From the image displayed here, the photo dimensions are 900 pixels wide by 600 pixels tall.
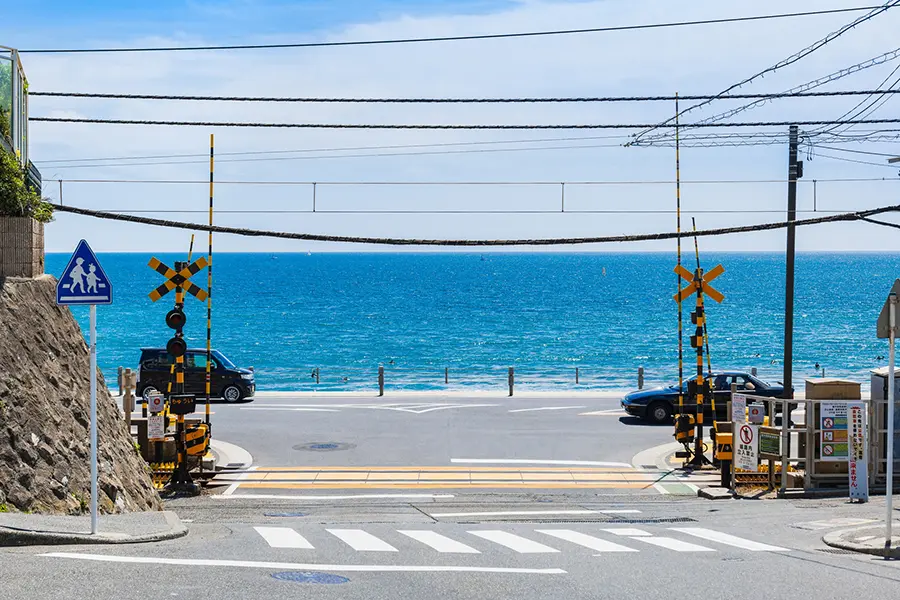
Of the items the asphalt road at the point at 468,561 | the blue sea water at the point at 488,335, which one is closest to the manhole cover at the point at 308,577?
the asphalt road at the point at 468,561

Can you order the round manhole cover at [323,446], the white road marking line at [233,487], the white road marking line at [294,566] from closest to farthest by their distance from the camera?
the white road marking line at [294,566] < the white road marking line at [233,487] < the round manhole cover at [323,446]

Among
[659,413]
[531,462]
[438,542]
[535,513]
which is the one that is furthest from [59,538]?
[659,413]

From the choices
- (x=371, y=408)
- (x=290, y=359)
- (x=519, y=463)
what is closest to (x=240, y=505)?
(x=519, y=463)

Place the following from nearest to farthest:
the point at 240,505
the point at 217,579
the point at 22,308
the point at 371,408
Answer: the point at 217,579 < the point at 22,308 < the point at 240,505 < the point at 371,408

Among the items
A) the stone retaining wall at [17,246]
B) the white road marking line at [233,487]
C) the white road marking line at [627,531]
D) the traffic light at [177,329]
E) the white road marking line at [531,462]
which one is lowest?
the white road marking line at [233,487]

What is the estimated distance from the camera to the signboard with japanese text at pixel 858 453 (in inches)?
648

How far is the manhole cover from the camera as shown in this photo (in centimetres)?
898

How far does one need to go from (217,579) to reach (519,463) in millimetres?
13531

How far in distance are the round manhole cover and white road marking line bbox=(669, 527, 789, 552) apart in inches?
435

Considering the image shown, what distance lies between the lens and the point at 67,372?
14164mm

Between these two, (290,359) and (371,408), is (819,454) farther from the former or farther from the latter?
(290,359)

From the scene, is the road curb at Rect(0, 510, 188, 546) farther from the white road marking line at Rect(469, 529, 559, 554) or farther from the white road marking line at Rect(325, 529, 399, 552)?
the white road marking line at Rect(469, 529, 559, 554)

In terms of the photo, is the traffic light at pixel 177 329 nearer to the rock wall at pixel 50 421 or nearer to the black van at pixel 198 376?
the rock wall at pixel 50 421

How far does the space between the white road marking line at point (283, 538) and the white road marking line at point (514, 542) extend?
2.31 metres
